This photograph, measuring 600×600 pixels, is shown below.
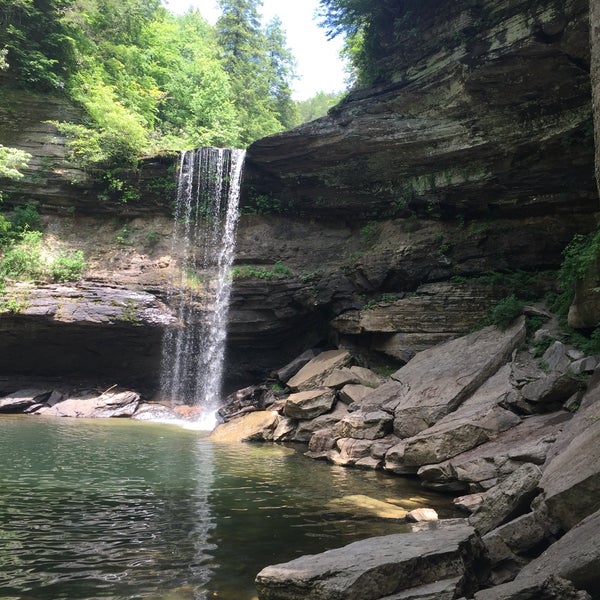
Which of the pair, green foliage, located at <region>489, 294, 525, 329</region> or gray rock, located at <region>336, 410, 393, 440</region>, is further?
green foliage, located at <region>489, 294, 525, 329</region>

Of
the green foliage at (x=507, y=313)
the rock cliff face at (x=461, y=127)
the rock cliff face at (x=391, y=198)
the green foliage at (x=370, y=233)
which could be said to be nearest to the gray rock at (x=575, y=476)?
the green foliage at (x=507, y=313)

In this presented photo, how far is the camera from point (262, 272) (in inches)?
784

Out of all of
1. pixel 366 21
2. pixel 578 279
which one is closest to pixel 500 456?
pixel 578 279

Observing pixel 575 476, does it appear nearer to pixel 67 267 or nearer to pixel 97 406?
pixel 97 406

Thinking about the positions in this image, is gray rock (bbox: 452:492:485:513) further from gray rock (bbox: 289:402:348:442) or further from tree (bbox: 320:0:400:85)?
tree (bbox: 320:0:400:85)

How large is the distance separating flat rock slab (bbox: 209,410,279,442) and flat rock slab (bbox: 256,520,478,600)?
9824 mm

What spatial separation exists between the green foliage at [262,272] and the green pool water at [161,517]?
911 cm

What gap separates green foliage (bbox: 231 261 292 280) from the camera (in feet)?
64.7

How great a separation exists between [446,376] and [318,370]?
547cm

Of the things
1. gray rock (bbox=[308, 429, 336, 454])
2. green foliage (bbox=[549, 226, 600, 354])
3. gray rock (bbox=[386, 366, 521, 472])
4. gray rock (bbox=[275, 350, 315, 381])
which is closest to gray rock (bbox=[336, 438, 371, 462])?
gray rock (bbox=[308, 429, 336, 454])

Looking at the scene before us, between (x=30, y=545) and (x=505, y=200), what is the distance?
15.7m

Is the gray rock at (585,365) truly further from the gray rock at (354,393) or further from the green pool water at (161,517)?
the gray rock at (354,393)

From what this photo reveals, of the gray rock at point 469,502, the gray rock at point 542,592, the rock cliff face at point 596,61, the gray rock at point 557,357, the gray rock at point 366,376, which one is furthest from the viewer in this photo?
the gray rock at point 366,376

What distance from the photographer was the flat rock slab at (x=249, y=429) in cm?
1411
